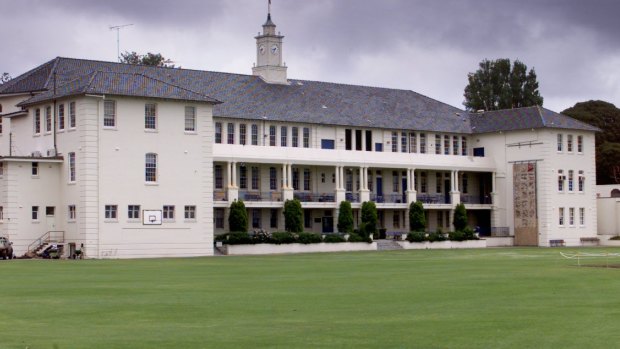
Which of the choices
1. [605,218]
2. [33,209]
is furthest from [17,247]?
[605,218]

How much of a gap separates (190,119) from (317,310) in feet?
146

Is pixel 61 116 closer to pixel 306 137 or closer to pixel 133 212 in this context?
pixel 133 212

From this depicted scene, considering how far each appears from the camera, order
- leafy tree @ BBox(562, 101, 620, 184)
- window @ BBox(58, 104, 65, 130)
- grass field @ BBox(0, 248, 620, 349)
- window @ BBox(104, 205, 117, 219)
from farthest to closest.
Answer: leafy tree @ BBox(562, 101, 620, 184), window @ BBox(58, 104, 65, 130), window @ BBox(104, 205, 117, 219), grass field @ BBox(0, 248, 620, 349)

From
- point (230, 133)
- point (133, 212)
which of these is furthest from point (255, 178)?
point (133, 212)

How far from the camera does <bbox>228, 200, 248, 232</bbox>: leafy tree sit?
75.6m

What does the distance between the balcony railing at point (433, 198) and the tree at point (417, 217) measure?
15.8ft

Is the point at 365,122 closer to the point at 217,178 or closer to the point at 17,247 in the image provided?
the point at 217,178

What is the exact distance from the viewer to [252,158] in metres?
79.9

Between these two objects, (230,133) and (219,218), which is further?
(230,133)

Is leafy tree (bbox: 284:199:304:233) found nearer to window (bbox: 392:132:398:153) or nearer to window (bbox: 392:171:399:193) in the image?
window (bbox: 392:171:399:193)

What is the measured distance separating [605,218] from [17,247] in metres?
51.3

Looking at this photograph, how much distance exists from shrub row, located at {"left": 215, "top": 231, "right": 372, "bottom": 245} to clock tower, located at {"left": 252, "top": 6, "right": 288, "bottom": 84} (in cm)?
1690

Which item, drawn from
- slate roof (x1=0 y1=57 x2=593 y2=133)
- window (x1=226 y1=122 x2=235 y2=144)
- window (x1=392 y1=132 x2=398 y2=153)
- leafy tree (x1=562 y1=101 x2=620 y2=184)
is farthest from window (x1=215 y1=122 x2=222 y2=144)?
leafy tree (x1=562 y1=101 x2=620 y2=184)

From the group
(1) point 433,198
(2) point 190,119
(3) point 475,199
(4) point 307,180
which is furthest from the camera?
(3) point 475,199
